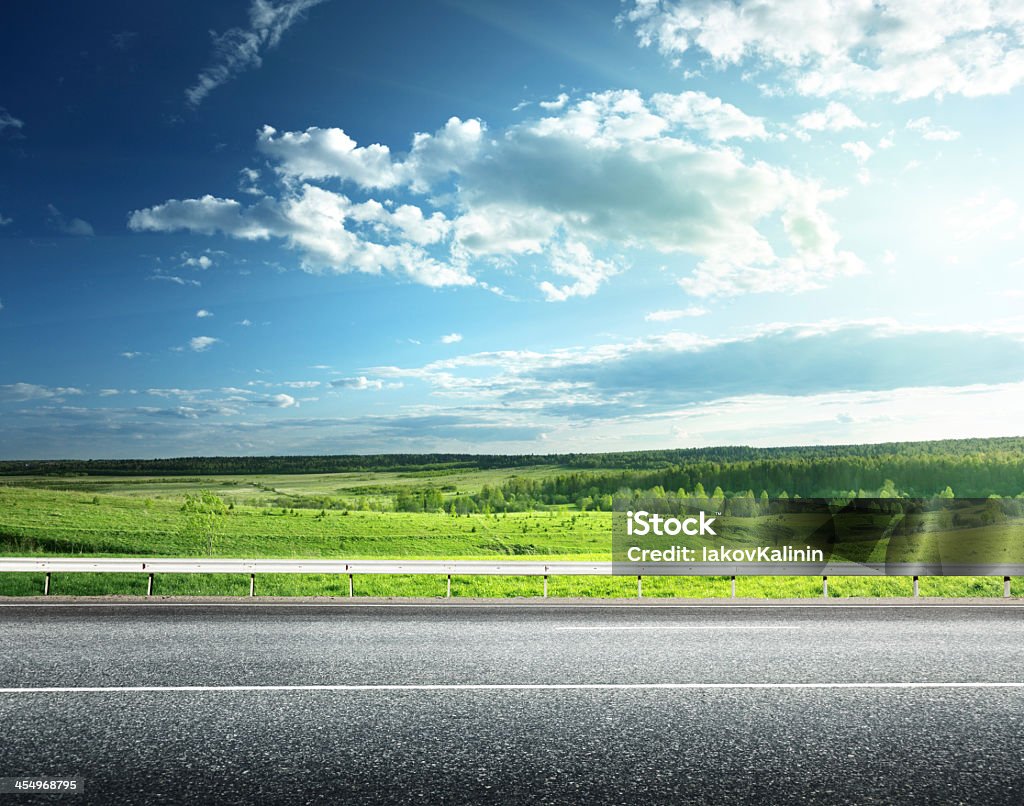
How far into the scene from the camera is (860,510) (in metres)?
19.3

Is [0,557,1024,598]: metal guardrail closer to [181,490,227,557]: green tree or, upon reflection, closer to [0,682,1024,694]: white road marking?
[0,682,1024,694]: white road marking

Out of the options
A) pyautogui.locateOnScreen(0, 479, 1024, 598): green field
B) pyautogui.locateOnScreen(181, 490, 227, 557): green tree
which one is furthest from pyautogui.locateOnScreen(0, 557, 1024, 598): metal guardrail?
pyautogui.locateOnScreen(181, 490, 227, 557): green tree

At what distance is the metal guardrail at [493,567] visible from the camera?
51.5 ft

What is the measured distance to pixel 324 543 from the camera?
178 feet

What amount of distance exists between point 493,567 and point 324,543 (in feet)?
131

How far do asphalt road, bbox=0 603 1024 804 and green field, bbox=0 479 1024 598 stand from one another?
11.7 meters

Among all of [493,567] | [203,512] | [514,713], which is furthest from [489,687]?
→ [203,512]

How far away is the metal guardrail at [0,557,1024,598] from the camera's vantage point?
1569cm

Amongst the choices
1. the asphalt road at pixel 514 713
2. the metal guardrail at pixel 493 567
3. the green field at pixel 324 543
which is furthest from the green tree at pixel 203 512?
the asphalt road at pixel 514 713

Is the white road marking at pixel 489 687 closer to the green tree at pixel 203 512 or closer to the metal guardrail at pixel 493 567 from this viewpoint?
the metal guardrail at pixel 493 567

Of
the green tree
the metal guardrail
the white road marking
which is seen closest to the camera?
the white road marking

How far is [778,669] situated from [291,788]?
5.33m

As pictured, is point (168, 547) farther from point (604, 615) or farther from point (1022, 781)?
point (1022, 781)

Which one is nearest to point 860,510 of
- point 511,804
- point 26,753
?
point 511,804
